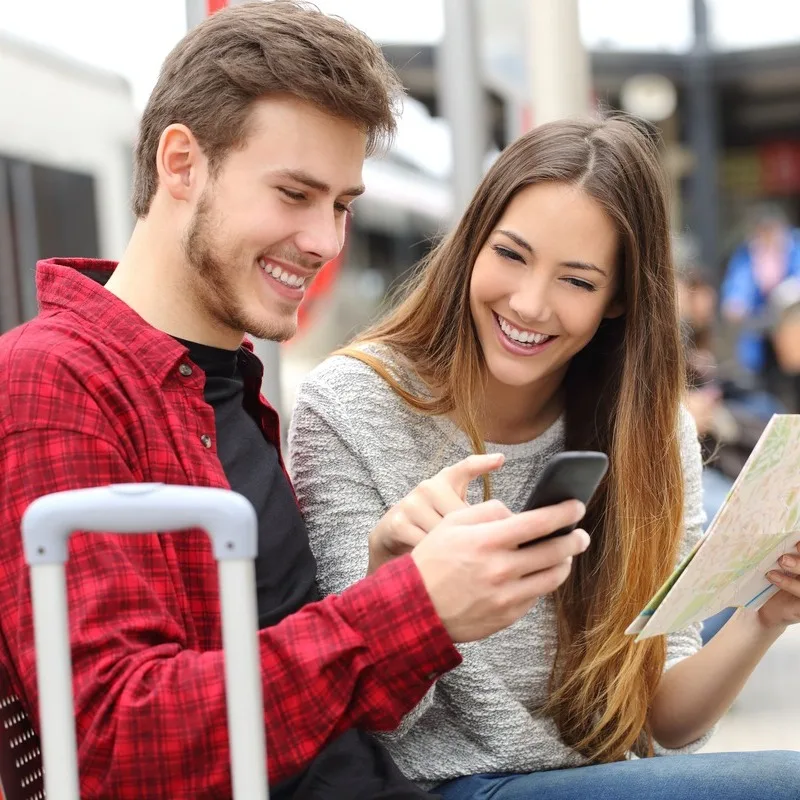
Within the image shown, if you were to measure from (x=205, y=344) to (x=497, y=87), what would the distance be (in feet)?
11.3

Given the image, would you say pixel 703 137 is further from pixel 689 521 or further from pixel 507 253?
pixel 507 253

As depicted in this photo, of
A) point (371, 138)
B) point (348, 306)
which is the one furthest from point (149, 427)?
point (348, 306)

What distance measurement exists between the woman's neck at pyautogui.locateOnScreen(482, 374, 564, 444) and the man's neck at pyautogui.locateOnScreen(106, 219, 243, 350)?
Answer: 57 centimetres

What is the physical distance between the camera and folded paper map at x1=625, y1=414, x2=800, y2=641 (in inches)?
58.2

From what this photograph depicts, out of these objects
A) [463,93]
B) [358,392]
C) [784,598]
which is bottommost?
[784,598]

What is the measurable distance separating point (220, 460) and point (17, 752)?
1.48 feet

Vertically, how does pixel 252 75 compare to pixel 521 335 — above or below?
above

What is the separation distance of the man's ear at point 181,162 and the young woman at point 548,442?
42 cm

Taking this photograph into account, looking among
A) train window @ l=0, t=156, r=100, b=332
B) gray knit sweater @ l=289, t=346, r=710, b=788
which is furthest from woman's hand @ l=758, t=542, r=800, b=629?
train window @ l=0, t=156, r=100, b=332

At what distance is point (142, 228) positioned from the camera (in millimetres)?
1643

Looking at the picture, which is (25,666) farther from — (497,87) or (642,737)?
(497,87)

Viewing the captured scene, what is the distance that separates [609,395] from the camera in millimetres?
2055

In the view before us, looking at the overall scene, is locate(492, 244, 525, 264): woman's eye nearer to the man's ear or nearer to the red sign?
the man's ear

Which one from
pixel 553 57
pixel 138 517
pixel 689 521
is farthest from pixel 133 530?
pixel 553 57
